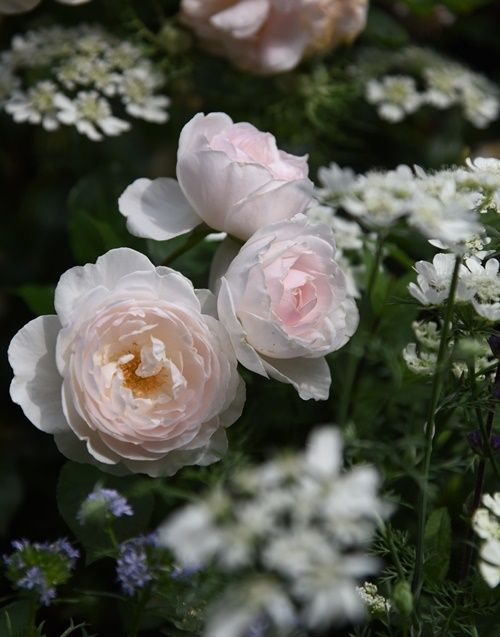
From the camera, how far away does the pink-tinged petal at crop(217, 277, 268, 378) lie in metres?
0.47

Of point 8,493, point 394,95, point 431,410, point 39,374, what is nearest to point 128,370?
point 39,374

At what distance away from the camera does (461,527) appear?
0.64 m

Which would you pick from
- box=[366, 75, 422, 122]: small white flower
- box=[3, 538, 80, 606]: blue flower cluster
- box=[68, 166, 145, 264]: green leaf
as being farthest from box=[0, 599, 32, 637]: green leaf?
box=[366, 75, 422, 122]: small white flower

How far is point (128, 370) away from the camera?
1.58 ft

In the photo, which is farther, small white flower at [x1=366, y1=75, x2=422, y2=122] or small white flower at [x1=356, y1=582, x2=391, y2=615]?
small white flower at [x1=366, y1=75, x2=422, y2=122]

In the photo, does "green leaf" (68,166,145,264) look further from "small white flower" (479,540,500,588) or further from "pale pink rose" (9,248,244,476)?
"small white flower" (479,540,500,588)

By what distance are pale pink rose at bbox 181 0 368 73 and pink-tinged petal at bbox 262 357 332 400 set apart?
1.14 feet

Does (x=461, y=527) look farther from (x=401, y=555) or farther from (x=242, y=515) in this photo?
(x=242, y=515)

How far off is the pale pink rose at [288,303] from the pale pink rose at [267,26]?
31 centimetres

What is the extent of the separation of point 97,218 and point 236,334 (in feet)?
1.08

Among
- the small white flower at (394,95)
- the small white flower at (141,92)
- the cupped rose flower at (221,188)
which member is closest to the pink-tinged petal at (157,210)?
the cupped rose flower at (221,188)

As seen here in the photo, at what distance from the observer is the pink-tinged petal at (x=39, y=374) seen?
472mm

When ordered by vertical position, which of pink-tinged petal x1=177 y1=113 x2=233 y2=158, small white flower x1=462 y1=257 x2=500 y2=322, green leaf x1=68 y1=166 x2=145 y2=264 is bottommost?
green leaf x1=68 y1=166 x2=145 y2=264

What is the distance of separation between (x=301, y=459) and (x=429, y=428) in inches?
Answer: 4.7
